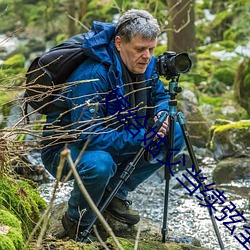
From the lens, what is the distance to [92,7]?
14.0m

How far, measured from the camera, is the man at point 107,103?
325 centimetres

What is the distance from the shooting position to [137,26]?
3320mm

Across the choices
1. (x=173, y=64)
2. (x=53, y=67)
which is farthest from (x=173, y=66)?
(x=53, y=67)

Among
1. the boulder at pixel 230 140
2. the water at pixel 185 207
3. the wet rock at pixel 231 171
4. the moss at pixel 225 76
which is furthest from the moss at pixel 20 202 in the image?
the moss at pixel 225 76

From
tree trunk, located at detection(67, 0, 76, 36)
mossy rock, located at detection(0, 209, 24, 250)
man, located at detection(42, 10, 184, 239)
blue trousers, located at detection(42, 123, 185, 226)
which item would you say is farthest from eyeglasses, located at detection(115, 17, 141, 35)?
tree trunk, located at detection(67, 0, 76, 36)

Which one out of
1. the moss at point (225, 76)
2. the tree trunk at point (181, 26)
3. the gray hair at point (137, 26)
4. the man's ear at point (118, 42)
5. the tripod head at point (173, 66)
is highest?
the gray hair at point (137, 26)

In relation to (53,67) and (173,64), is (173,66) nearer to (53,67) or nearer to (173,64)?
(173,64)

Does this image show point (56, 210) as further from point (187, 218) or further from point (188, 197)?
point (188, 197)

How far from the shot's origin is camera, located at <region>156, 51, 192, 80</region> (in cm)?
329

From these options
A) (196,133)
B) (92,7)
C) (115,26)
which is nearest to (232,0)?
(92,7)

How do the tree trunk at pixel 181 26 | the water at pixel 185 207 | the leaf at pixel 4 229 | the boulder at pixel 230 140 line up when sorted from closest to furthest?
1. the leaf at pixel 4 229
2. the water at pixel 185 207
3. the boulder at pixel 230 140
4. the tree trunk at pixel 181 26

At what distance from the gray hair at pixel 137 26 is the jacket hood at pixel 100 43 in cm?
10

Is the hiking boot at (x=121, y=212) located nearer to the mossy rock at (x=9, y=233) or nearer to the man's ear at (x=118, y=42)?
the man's ear at (x=118, y=42)

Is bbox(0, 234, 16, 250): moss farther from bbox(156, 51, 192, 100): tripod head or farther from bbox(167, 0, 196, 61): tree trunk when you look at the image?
bbox(167, 0, 196, 61): tree trunk
